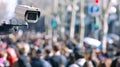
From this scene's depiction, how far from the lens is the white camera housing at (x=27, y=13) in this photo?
25.8 feet

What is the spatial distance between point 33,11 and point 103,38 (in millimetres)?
16067

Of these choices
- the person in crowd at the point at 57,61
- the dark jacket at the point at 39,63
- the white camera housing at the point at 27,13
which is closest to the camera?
the white camera housing at the point at 27,13

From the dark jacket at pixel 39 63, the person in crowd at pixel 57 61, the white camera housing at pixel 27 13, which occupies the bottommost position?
the person in crowd at pixel 57 61

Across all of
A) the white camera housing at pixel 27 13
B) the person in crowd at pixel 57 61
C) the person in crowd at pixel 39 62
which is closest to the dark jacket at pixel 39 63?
the person in crowd at pixel 39 62

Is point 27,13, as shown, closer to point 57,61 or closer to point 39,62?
point 39,62

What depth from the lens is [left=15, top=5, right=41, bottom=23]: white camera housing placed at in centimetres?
788

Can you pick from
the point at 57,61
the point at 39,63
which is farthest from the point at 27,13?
the point at 57,61

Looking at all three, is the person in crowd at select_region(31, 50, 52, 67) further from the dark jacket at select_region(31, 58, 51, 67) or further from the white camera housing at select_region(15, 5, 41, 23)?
the white camera housing at select_region(15, 5, 41, 23)

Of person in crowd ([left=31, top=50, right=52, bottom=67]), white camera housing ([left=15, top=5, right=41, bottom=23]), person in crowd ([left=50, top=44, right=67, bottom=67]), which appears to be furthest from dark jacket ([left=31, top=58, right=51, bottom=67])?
white camera housing ([left=15, top=5, right=41, bottom=23])

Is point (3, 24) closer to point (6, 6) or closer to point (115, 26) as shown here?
point (6, 6)

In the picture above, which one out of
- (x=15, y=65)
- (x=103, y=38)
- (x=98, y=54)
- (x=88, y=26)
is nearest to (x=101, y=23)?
(x=103, y=38)

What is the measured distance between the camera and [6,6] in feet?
26.9

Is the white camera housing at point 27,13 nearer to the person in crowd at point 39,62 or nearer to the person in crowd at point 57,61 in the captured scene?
the person in crowd at point 39,62

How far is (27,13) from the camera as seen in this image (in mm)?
8031
